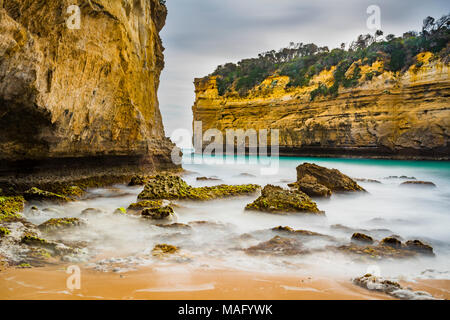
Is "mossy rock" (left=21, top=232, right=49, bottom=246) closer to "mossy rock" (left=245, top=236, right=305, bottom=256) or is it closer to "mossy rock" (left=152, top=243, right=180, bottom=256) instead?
"mossy rock" (left=152, top=243, right=180, bottom=256)

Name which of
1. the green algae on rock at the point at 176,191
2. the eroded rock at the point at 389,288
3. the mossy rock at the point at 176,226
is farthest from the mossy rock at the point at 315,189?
the eroded rock at the point at 389,288

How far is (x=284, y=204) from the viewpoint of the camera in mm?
5898

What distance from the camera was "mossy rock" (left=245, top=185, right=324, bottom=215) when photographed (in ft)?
18.9

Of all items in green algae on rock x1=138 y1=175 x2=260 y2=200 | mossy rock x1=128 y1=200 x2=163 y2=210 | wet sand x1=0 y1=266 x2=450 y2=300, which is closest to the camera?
wet sand x1=0 y1=266 x2=450 y2=300

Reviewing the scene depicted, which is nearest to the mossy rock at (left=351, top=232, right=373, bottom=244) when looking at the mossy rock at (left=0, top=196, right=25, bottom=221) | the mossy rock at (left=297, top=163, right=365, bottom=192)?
the mossy rock at (left=297, top=163, right=365, bottom=192)

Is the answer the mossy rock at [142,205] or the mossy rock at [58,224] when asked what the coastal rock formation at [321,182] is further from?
the mossy rock at [58,224]

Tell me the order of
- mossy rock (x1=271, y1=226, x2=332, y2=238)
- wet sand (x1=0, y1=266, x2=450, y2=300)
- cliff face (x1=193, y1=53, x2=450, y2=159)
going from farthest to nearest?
cliff face (x1=193, y1=53, x2=450, y2=159) → mossy rock (x1=271, y1=226, x2=332, y2=238) → wet sand (x1=0, y1=266, x2=450, y2=300)

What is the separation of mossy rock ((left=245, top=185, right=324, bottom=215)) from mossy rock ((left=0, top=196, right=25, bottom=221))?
13.1 feet

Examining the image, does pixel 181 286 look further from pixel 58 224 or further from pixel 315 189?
pixel 315 189

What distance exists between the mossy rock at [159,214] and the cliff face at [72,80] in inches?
125

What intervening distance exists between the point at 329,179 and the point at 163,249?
6639 millimetres

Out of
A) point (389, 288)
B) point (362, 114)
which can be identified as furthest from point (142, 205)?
point (362, 114)
